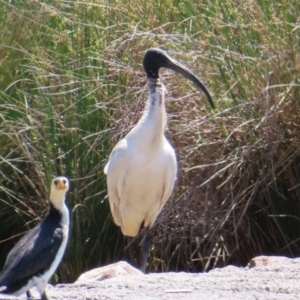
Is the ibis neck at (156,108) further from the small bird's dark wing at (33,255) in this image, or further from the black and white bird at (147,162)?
the small bird's dark wing at (33,255)

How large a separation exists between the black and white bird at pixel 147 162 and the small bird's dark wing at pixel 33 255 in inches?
72.4

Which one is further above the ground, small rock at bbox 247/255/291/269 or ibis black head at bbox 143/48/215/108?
ibis black head at bbox 143/48/215/108

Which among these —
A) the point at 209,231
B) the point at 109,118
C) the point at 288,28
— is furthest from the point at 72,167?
the point at 288,28

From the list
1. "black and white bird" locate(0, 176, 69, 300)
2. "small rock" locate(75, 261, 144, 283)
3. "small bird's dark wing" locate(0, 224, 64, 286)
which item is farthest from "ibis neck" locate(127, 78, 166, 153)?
"small bird's dark wing" locate(0, 224, 64, 286)

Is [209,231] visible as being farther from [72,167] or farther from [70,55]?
[70,55]

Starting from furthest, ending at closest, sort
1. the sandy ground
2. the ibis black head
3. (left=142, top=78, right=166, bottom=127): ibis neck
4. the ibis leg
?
the ibis leg
the ibis black head
(left=142, top=78, right=166, bottom=127): ibis neck
the sandy ground

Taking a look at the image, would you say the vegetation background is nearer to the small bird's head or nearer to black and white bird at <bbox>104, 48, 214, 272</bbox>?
black and white bird at <bbox>104, 48, 214, 272</bbox>

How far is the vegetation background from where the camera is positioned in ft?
24.6

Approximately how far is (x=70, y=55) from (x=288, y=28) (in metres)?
1.98

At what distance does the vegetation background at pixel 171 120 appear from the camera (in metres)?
7.50

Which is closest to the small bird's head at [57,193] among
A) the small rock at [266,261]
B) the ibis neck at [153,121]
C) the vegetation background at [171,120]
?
the small rock at [266,261]

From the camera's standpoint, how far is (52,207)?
5918 millimetres

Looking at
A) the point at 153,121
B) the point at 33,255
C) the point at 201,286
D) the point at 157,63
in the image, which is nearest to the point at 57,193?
the point at 33,255

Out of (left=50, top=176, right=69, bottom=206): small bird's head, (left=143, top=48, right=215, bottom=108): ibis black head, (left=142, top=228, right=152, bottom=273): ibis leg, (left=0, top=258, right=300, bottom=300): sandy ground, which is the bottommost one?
(left=142, top=228, right=152, bottom=273): ibis leg
